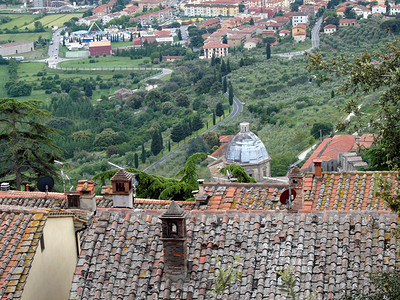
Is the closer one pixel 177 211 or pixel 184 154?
pixel 177 211

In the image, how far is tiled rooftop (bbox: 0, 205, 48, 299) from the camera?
11430mm

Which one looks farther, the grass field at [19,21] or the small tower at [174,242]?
the grass field at [19,21]

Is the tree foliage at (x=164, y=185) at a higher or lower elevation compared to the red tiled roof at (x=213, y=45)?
higher

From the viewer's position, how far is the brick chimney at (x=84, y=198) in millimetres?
13992

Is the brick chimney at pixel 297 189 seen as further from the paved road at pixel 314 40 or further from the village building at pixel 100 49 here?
the village building at pixel 100 49

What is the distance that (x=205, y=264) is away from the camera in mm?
11828

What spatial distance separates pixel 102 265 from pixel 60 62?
136 metres

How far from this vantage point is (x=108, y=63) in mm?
140625

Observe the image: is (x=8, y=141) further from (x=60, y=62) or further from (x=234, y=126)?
(x=60, y=62)

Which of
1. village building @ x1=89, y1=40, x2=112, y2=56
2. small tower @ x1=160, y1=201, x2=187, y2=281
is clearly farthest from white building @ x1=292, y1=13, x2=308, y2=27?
small tower @ x1=160, y1=201, x2=187, y2=281

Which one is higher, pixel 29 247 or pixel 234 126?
pixel 29 247

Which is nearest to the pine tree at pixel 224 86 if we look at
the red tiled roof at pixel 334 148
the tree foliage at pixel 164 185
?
the red tiled roof at pixel 334 148

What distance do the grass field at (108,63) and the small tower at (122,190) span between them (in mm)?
121530

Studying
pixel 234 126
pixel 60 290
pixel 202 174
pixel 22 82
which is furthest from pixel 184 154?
pixel 60 290
